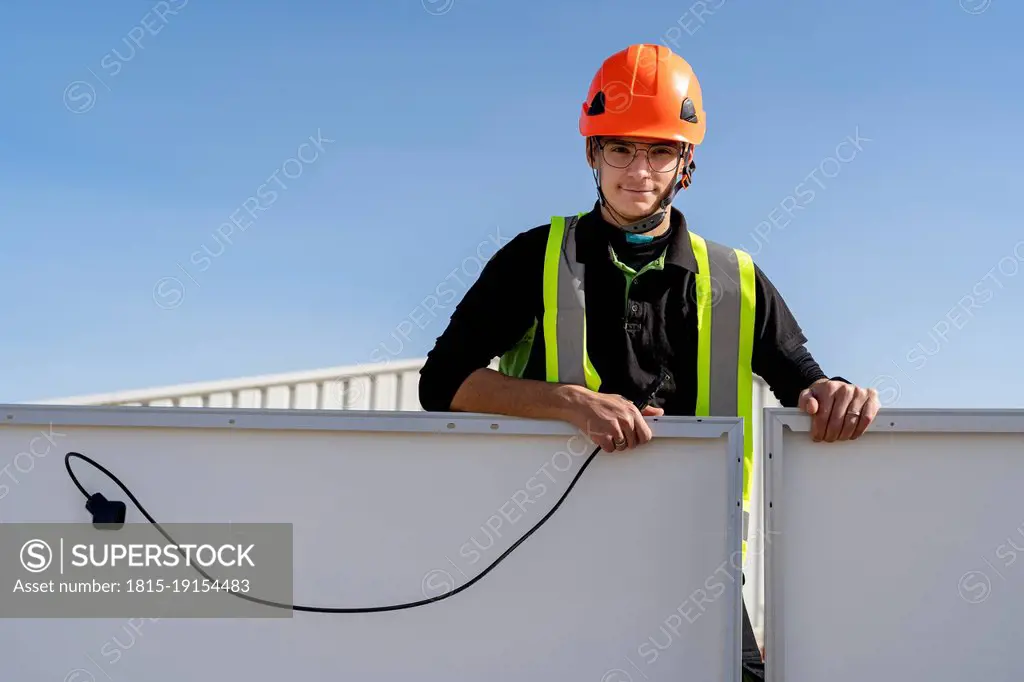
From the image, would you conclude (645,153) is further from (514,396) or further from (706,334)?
(514,396)

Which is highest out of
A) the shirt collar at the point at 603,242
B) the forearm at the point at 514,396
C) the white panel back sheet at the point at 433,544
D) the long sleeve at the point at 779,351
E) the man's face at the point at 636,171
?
the man's face at the point at 636,171

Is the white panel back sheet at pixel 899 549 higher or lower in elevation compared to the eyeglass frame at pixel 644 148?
lower

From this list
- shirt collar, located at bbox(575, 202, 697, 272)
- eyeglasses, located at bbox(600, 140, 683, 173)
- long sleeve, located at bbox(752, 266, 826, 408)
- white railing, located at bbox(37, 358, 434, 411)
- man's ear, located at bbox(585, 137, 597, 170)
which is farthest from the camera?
white railing, located at bbox(37, 358, 434, 411)

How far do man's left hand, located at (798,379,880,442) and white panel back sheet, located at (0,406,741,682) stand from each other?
0.80 feet

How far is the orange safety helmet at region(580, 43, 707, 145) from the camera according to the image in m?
3.37

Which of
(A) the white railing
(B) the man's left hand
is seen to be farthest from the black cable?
(A) the white railing

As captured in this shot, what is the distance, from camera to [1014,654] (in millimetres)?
2771

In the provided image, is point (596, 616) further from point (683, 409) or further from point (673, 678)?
point (683, 409)

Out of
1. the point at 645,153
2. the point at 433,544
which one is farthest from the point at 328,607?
the point at 645,153

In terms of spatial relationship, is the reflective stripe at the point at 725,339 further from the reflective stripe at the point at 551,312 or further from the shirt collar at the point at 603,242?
the reflective stripe at the point at 551,312

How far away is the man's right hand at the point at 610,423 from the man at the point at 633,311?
319mm

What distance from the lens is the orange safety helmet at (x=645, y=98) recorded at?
337 cm

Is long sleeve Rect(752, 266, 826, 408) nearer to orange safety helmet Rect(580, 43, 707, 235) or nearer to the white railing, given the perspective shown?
orange safety helmet Rect(580, 43, 707, 235)

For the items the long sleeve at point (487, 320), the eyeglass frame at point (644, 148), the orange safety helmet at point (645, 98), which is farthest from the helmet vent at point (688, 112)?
the long sleeve at point (487, 320)
